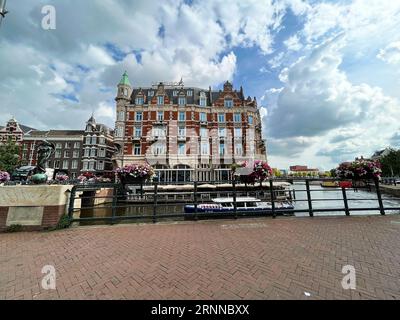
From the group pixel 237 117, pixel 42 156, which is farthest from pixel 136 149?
pixel 42 156

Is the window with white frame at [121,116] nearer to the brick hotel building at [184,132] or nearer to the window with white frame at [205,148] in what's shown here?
the brick hotel building at [184,132]

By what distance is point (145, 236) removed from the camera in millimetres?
5066

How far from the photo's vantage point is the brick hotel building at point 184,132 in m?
29.9

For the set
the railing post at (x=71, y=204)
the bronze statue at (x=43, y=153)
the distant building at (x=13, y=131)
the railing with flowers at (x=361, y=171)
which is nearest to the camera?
the railing post at (x=71, y=204)

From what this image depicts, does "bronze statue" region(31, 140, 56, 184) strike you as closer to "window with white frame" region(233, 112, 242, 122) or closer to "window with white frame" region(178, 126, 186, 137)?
"window with white frame" region(178, 126, 186, 137)

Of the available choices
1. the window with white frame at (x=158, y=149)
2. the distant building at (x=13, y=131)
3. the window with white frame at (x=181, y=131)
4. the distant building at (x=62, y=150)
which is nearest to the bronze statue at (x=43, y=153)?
the window with white frame at (x=158, y=149)

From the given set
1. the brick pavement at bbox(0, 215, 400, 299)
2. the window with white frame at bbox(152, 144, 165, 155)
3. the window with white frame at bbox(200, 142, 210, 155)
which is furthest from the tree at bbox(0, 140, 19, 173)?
the brick pavement at bbox(0, 215, 400, 299)

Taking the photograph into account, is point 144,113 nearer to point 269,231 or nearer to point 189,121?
point 189,121

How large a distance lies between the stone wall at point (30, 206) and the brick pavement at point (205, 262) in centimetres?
44

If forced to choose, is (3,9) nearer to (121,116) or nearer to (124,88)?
(121,116)

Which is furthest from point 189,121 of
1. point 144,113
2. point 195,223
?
point 195,223

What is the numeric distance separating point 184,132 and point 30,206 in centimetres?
2605
